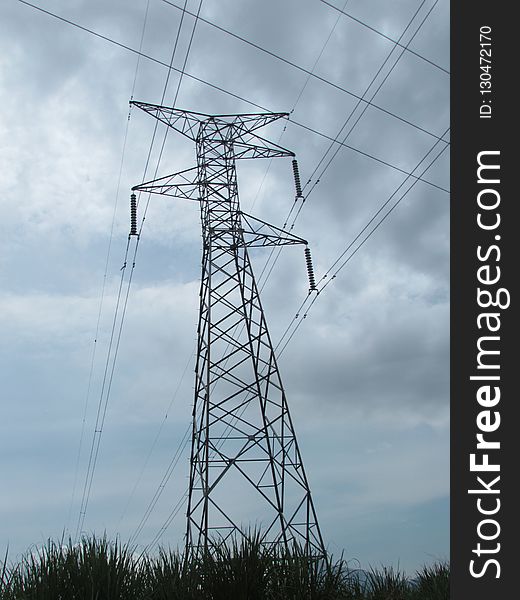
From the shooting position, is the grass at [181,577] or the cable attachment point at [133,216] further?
the cable attachment point at [133,216]

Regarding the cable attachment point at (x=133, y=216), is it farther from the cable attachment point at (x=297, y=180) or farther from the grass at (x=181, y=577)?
the grass at (x=181, y=577)

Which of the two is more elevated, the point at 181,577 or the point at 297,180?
the point at 297,180

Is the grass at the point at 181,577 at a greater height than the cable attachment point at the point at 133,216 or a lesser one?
lesser

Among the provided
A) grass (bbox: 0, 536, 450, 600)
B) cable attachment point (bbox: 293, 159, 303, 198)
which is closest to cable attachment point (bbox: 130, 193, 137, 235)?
cable attachment point (bbox: 293, 159, 303, 198)

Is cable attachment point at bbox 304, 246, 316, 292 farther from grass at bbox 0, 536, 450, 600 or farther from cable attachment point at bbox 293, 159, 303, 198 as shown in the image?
grass at bbox 0, 536, 450, 600

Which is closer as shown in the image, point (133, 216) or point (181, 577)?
point (181, 577)

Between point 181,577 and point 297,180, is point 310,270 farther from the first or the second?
point 181,577

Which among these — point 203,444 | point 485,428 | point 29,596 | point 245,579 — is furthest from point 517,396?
point 203,444

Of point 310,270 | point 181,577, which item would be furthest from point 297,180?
point 181,577

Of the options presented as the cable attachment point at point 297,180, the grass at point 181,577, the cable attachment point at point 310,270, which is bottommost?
the grass at point 181,577

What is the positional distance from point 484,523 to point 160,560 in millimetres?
4855

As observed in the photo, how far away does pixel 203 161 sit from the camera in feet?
71.7

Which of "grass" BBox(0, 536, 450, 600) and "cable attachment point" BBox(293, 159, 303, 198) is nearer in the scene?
"grass" BBox(0, 536, 450, 600)

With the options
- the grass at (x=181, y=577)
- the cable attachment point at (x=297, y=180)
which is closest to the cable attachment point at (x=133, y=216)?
the cable attachment point at (x=297, y=180)
